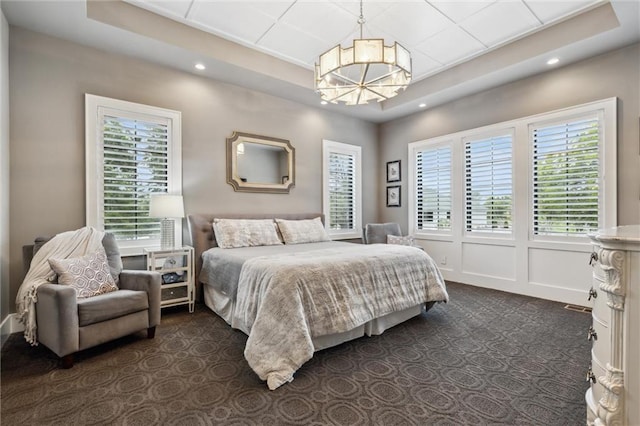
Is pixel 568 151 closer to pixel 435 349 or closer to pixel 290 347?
pixel 435 349

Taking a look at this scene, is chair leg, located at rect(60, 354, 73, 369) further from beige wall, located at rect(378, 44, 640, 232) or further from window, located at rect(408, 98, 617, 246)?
beige wall, located at rect(378, 44, 640, 232)

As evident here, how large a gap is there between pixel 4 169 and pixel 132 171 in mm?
1034

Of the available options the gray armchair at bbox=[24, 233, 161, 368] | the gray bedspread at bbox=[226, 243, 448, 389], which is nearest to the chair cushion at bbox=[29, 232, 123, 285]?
the gray armchair at bbox=[24, 233, 161, 368]

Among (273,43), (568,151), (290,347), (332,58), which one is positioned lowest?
(290,347)

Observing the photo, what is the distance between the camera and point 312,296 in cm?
232

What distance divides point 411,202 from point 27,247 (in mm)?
5252

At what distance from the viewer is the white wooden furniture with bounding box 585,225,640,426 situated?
1.28 m

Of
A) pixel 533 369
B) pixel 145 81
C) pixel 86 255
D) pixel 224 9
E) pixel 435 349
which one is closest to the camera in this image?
pixel 533 369

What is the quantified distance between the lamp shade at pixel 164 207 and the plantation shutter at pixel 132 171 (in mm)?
314

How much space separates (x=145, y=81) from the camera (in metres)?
3.58

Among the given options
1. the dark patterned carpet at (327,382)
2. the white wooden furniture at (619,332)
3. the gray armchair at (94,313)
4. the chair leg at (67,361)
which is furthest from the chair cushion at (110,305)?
the white wooden furniture at (619,332)

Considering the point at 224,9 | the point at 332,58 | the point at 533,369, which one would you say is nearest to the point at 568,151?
the point at 533,369

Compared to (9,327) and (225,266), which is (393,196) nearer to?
(225,266)

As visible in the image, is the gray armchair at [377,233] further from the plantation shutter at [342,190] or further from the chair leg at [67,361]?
the chair leg at [67,361]
